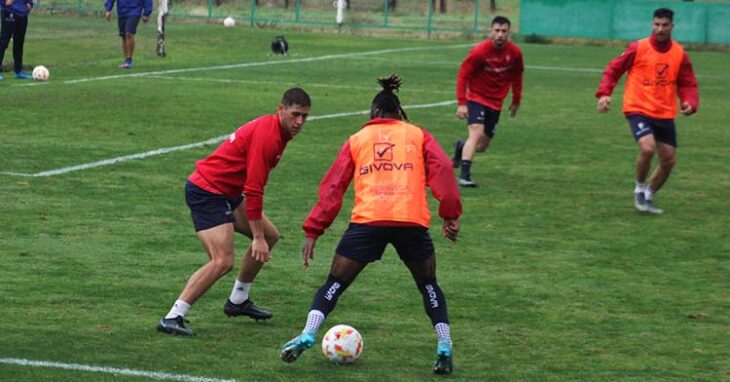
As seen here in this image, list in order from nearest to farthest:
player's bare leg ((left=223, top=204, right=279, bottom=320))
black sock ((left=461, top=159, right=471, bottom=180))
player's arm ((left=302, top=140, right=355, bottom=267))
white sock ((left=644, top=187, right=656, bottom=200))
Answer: player's arm ((left=302, top=140, right=355, bottom=267)) → player's bare leg ((left=223, top=204, right=279, bottom=320)) → white sock ((left=644, top=187, right=656, bottom=200)) → black sock ((left=461, top=159, right=471, bottom=180))

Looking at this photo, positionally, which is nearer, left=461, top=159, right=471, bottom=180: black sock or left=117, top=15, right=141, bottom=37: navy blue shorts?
left=461, top=159, right=471, bottom=180: black sock

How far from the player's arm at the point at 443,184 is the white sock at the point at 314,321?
95cm

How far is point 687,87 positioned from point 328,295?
A: 8275 mm

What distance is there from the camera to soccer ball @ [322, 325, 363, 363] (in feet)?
29.7

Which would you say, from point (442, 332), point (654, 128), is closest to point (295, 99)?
point (442, 332)

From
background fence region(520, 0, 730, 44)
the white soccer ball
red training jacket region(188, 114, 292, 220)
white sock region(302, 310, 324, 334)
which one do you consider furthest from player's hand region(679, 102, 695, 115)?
background fence region(520, 0, 730, 44)

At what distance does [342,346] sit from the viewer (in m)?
9.05

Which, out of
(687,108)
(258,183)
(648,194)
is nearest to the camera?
(258,183)

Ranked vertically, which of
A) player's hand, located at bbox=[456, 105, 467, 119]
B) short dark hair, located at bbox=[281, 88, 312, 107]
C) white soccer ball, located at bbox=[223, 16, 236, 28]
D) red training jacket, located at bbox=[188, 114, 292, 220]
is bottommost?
white soccer ball, located at bbox=[223, 16, 236, 28]

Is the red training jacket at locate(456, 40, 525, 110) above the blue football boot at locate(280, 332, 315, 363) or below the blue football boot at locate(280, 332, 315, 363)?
above

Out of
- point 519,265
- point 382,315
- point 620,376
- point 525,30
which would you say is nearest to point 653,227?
point 519,265

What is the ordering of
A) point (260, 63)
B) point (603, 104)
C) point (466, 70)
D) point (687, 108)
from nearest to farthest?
point (603, 104), point (687, 108), point (466, 70), point (260, 63)

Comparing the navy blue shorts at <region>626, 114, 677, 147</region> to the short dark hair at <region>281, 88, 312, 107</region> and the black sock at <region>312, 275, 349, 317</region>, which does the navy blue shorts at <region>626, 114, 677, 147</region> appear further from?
the black sock at <region>312, 275, 349, 317</region>

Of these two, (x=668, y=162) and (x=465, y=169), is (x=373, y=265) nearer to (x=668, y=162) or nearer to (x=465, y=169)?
(x=668, y=162)
